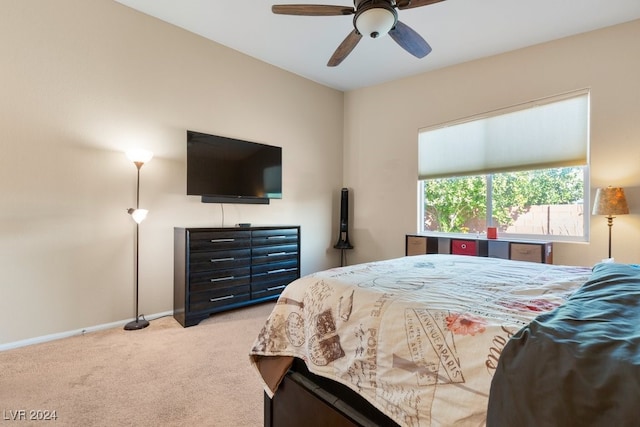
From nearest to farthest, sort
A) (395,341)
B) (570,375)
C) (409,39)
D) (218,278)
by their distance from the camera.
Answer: (570,375) → (395,341) → (409,39) → (218,278)

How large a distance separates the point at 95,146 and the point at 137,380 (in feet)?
6.56

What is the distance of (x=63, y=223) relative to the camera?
2465 mm

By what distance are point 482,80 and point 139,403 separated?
4.39 metres

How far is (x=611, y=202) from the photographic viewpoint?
8.41 ft

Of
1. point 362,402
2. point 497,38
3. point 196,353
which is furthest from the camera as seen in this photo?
point 497,38

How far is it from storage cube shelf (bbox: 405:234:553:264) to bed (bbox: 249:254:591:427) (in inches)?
57.5

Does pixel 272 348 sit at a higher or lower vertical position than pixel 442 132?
lower

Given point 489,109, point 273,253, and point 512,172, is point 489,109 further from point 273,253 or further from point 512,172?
point 273,253

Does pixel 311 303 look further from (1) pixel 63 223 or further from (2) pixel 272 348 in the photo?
(1) pixel 63 223

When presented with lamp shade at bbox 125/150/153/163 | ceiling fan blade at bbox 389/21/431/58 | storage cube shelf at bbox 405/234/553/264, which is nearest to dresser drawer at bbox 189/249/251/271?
lamp shade at bbox 125/150/153/163

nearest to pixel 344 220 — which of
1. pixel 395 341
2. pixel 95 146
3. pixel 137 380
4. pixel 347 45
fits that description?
pixel 347 45

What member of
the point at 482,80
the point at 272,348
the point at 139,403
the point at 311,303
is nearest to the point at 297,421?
the point at 272,348

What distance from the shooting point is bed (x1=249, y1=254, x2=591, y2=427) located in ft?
2.54

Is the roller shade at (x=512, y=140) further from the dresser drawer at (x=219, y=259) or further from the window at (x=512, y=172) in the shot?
the dresser drawer at (x=219, y=259)
